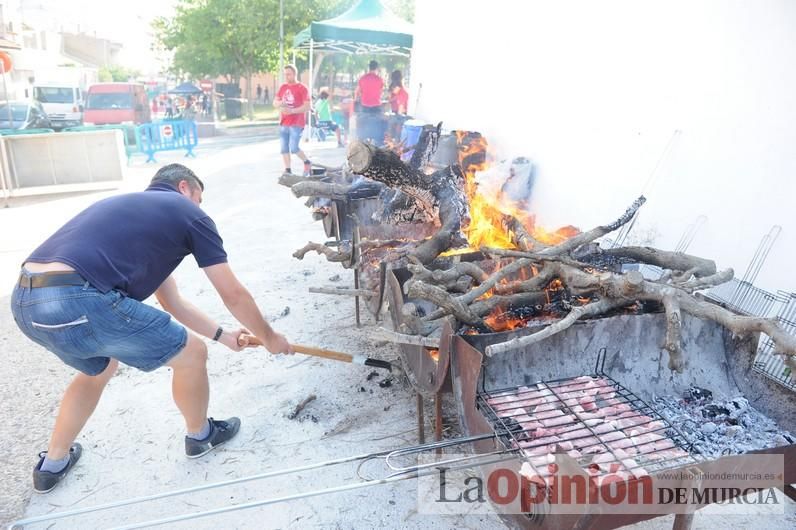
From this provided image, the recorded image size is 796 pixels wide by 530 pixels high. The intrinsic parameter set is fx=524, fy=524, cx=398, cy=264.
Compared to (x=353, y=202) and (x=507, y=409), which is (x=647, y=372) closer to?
(x=507, y=409)

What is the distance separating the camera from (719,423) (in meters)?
2.69

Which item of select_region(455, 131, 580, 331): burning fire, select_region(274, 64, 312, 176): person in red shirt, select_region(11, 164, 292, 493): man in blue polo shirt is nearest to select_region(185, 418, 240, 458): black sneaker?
select_region(11, 164, 292, 493): man in blue polo shirt

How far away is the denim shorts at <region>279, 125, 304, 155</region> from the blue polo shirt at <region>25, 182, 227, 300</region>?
335 inches

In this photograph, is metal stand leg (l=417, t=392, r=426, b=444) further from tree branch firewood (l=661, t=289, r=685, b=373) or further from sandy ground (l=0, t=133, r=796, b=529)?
tree branch firewood (l=661, t=289, r=685, b=373)

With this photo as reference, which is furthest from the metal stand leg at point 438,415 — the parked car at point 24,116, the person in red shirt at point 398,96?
the parked car at point 24,116

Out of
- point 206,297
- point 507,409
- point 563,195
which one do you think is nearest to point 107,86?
point 206,297

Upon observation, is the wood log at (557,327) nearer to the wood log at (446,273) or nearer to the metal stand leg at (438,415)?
the metal stand leg at (438,415)

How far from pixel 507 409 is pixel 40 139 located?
11072 millimetres

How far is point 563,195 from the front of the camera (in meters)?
6.70

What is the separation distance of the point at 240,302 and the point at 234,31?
93.2ft

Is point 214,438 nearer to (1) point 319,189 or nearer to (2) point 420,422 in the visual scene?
(2) point 420,422

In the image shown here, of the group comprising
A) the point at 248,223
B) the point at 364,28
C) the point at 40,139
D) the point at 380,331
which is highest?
the point at 364,28

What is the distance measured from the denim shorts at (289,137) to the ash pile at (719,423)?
963 cm

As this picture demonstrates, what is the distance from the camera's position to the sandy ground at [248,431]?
114 inches
